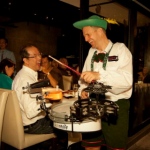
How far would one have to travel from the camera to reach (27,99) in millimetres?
2143

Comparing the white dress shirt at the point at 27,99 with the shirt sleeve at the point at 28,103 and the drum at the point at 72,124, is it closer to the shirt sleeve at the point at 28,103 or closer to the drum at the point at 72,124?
the shirt sleeve at the point at 28,103

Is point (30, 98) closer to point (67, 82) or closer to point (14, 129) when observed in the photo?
point (14, 129)

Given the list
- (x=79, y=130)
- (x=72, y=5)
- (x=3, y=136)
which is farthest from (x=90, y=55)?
(x=72, y=5)

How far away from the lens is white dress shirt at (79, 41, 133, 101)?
56.3 inches

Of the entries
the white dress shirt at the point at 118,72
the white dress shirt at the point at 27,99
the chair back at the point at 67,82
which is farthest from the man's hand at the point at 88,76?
the chair back at the point at 67,82

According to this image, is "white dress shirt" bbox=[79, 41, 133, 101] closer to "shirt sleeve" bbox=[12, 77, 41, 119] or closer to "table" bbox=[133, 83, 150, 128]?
"shirt sleeve" bbox=[12, 77, 41, 119]

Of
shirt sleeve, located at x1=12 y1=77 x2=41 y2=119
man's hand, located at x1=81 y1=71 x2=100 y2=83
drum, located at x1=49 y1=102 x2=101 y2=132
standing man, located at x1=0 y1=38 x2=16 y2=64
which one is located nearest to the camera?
drum, located at x1=49 y1=102 x2=101 y2=132

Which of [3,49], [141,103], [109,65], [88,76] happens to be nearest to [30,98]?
[109,65]

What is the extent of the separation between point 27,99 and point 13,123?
32 centimetres

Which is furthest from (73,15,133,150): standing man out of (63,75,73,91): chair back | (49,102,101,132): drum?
(63,75,73,91): chair back

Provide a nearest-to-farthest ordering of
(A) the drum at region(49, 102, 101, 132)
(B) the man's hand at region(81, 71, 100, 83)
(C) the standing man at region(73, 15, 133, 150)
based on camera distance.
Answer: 1. (A) the drum at region(49, 102, 101, 132)
2. (B) the man's hand at region(81, 71, 100, 83)
3. (C) the standing man at region(73, 15, 133, 150)

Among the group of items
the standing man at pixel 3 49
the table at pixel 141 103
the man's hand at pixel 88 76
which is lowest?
the table at pixel 141 103

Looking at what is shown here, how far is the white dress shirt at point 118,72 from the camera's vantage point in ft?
4.69

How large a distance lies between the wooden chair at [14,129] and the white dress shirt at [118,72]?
0.72 metres
